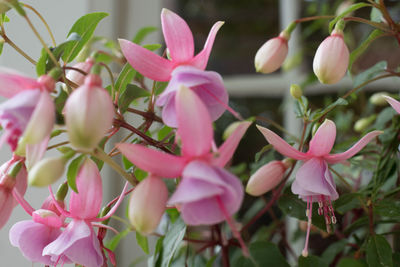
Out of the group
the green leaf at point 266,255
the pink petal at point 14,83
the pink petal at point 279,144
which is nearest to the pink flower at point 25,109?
the pink petal at point 14,83

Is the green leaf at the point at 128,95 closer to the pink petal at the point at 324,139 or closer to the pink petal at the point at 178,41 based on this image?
the pink petal at the point at 178,41

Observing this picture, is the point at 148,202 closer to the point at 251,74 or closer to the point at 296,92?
the point at 296,92

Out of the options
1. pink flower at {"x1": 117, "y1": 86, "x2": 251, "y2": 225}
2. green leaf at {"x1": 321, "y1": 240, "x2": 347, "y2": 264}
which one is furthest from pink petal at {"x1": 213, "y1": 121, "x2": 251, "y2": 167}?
green leaf at {"x1": 321, "y1": 240, "x2": 347, "y2": 264}

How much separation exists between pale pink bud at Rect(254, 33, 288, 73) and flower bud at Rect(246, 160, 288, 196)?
0.15 meters

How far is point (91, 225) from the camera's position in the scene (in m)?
0.49

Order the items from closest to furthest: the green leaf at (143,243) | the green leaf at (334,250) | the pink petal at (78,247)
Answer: the pink petal at (78,247) < the green leaf at (143,243) < the green leaf at (334,250)

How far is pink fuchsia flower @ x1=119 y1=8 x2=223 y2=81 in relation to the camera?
18.4 inches

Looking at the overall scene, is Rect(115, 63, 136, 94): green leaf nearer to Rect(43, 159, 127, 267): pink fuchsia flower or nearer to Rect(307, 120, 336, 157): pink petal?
Rect(43, 159, 127, 267): pink fuchsia flower

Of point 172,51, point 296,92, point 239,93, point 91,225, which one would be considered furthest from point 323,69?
point 239,93

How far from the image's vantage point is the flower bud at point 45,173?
1.25 ft

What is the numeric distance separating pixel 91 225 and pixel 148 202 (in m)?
0.14

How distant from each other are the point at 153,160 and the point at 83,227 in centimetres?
14

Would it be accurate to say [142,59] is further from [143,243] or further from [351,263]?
[351,263]

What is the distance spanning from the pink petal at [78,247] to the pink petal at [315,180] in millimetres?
248
